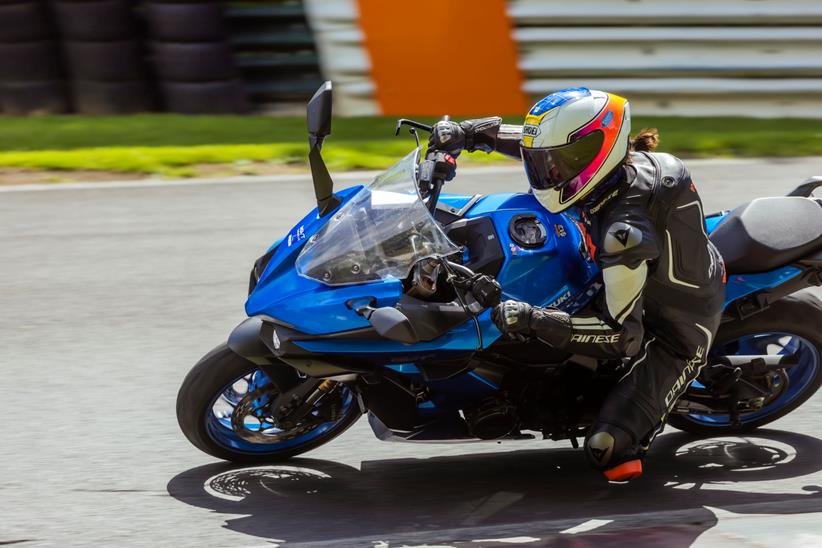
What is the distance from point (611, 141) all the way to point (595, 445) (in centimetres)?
107

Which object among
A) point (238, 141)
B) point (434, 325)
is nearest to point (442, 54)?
point (238, 141)

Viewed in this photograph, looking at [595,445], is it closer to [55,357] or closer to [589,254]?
[589,254]

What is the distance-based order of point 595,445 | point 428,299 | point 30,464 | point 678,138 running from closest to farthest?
point 428,299 < point 595,445 < point 30,464 < point 678,138

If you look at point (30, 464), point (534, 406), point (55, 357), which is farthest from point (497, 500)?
point (55, 357)

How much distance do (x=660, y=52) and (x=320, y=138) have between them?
6633 millimetres

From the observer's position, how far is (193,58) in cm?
1015

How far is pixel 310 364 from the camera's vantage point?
3971mm

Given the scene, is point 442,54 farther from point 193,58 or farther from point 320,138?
point 320,138

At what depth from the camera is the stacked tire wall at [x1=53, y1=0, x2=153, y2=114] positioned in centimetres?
995

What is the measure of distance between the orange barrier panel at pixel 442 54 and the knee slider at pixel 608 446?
6.08 meters

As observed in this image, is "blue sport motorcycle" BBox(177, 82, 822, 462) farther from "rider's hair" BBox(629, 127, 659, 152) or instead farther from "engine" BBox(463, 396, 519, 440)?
"rider's hair" BBox(629, 127, 659, 152)

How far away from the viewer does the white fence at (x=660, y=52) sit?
996 centimetres

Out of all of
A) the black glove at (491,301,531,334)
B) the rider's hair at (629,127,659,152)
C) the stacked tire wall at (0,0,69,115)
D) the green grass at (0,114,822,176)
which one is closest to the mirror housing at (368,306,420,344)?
the black glove at (491,301,531,334)

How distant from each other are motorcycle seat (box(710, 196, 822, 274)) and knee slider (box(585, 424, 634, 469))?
790mm
